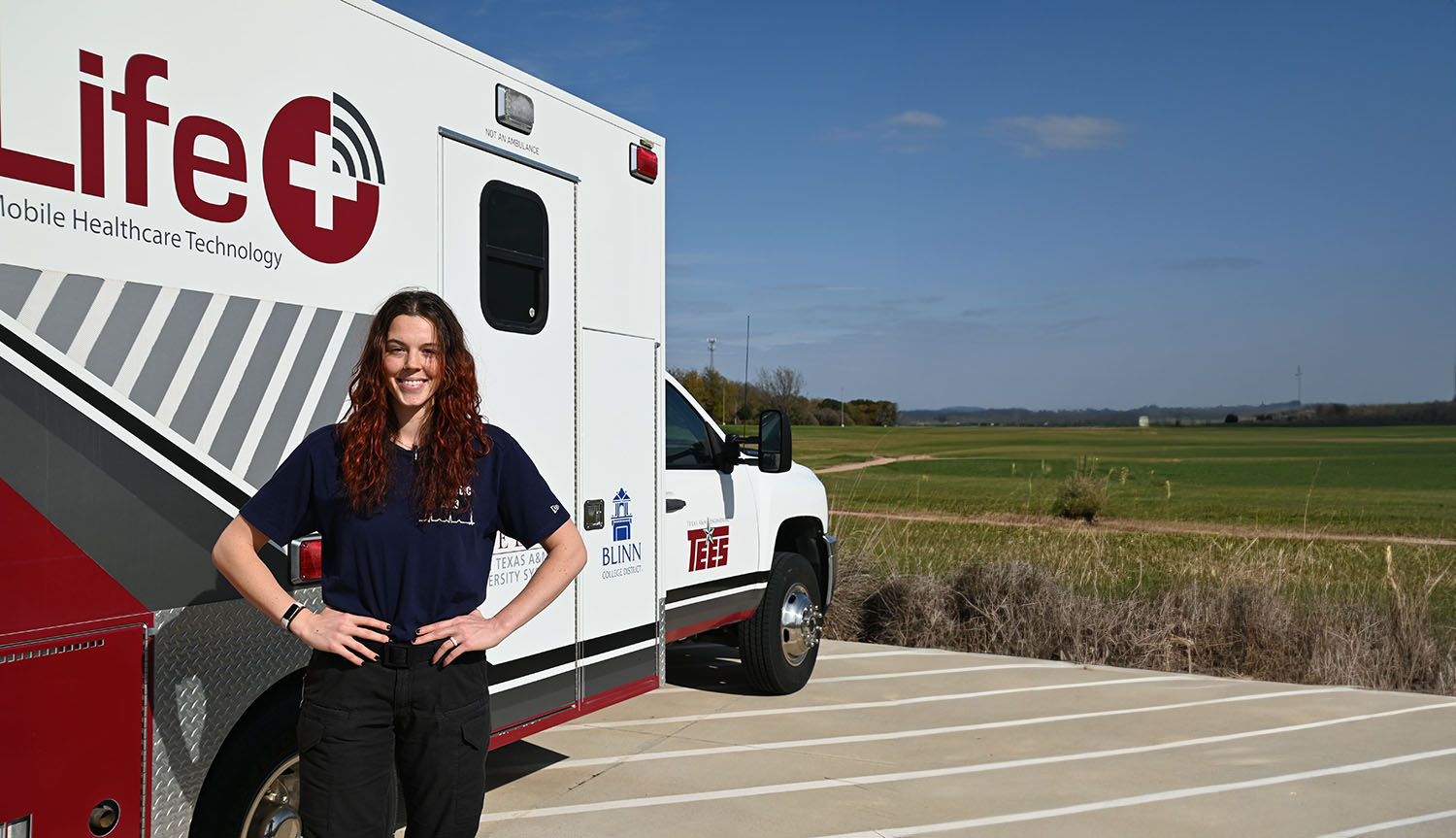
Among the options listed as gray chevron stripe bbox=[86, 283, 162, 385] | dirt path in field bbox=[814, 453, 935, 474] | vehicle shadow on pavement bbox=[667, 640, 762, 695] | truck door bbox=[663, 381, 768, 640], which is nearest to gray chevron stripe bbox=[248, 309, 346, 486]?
gray chevron stripe bbox=[86, 283, 162, 385]

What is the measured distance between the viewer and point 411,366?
247cm

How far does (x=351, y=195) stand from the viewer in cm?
346

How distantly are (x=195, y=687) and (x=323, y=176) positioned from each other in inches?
57.8

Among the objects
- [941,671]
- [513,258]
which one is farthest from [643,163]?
[941,671]

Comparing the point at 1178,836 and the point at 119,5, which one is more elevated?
the point at 119,5

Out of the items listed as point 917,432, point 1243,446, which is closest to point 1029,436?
point 917,432

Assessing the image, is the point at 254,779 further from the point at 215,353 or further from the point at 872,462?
the point at 872,462

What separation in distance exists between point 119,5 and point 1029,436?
126 m

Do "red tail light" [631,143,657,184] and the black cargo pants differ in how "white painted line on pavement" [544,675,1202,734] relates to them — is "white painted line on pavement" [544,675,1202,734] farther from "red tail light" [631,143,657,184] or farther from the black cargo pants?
the black cargo pants

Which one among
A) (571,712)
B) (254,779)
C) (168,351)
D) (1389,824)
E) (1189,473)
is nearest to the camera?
(168,351)

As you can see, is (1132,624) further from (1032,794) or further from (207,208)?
(207,208)

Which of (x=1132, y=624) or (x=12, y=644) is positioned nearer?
(x=12, y=644)

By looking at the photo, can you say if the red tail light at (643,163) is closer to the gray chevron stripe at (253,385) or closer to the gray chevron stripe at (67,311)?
the gray chevron stripe at (253,385)

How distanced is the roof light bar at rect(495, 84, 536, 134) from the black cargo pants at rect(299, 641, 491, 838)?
233 centimetres
